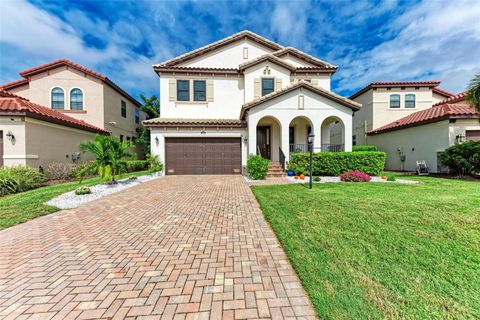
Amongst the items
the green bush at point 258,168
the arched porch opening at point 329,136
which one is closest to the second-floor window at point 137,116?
the green bush at point 258,168

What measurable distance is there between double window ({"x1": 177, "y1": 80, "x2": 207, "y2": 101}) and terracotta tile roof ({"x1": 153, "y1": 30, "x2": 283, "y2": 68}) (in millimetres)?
1653

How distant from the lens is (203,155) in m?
13.7

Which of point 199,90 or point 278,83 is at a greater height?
point 278,83

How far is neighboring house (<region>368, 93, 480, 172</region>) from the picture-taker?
12.2 metres

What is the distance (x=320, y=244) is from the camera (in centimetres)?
351

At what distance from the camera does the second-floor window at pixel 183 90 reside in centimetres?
1498

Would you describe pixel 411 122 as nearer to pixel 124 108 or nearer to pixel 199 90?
pixel 199 90

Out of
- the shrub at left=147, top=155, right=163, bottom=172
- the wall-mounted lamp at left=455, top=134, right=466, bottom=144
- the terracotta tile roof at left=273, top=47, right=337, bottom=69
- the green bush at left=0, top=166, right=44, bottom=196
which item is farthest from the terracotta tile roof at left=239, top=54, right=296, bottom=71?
the green bush at left=0, top=166, right=44, bottom=196

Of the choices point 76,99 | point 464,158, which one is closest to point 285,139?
point 464,158

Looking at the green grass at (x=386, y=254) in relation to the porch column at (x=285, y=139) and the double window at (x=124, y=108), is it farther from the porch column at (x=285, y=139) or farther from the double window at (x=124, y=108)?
the double window at (x=124, y=108)

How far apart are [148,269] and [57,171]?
12.4 meters

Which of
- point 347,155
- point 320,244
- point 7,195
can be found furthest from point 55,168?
point 347,155

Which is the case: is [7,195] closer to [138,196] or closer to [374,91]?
[138,196]

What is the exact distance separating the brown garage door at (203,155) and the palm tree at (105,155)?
161 inches
